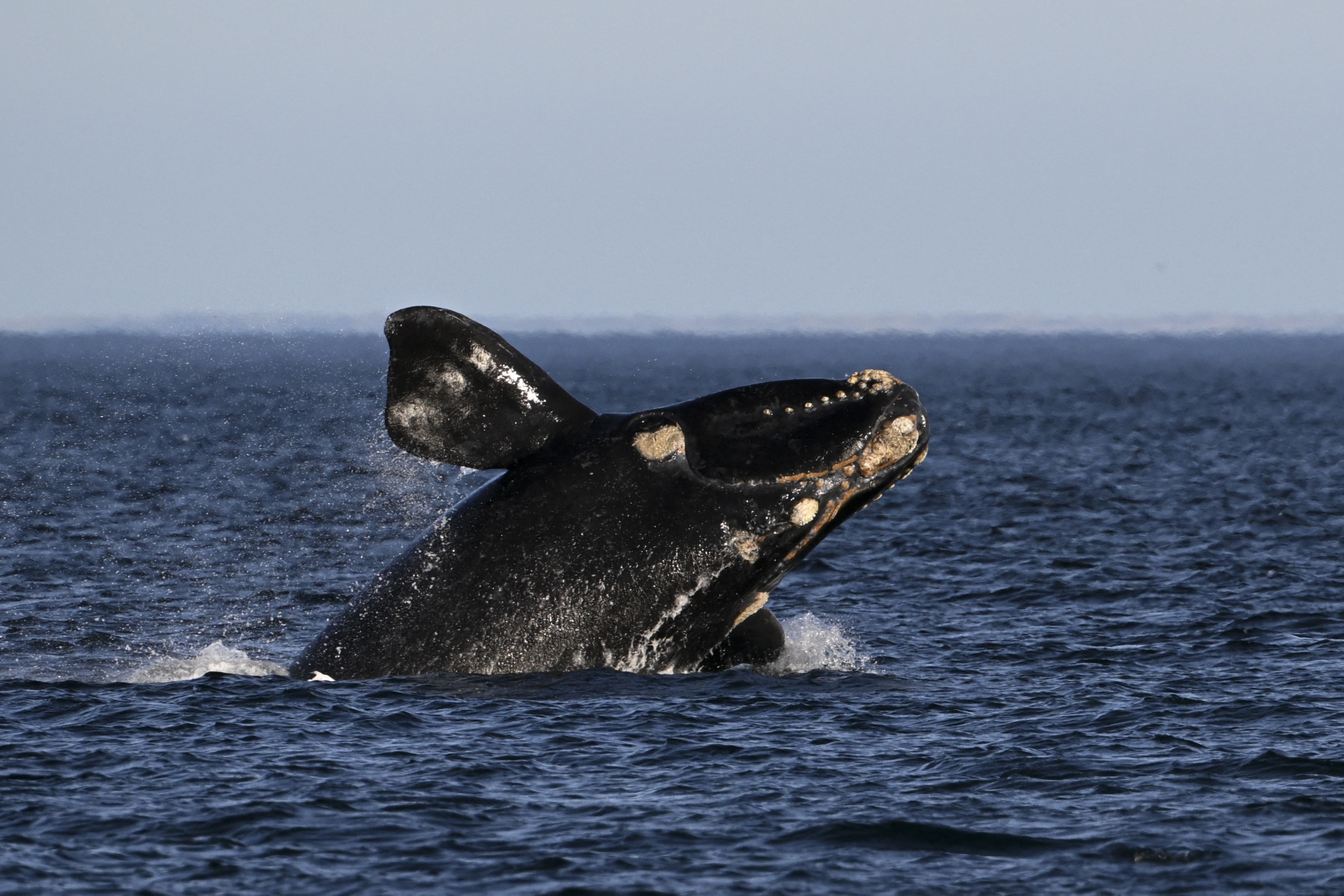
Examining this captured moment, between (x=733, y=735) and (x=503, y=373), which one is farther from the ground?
(x=503, y=373)

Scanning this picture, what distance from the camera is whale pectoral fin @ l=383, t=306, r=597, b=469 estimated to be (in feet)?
46.1

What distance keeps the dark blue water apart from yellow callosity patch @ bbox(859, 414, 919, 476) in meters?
2.45

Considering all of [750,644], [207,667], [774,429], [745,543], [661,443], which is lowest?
[207,667]

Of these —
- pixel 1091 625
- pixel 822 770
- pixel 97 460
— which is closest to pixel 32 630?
pixel 822 770

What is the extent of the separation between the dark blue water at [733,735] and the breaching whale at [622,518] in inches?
19.9

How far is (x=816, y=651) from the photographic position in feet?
63.3

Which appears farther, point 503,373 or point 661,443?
point 661,443

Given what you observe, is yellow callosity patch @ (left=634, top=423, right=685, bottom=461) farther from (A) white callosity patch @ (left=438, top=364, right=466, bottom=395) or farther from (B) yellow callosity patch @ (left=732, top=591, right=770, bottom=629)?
(A) white callosity patch @ (left=438, top=364, right=466, bottom=395)

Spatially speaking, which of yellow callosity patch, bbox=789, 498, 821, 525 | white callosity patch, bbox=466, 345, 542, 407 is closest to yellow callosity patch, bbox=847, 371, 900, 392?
yellow callosity patch, bbox=789, 498, 821, 525

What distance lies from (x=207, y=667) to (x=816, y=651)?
6271 mm

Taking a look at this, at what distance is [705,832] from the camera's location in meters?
13.1

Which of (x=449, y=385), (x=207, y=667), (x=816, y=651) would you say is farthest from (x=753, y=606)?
(x=207, y=667)

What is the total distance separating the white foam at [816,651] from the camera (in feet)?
59.7

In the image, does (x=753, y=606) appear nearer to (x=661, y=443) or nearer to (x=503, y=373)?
(x=661, y=443)
